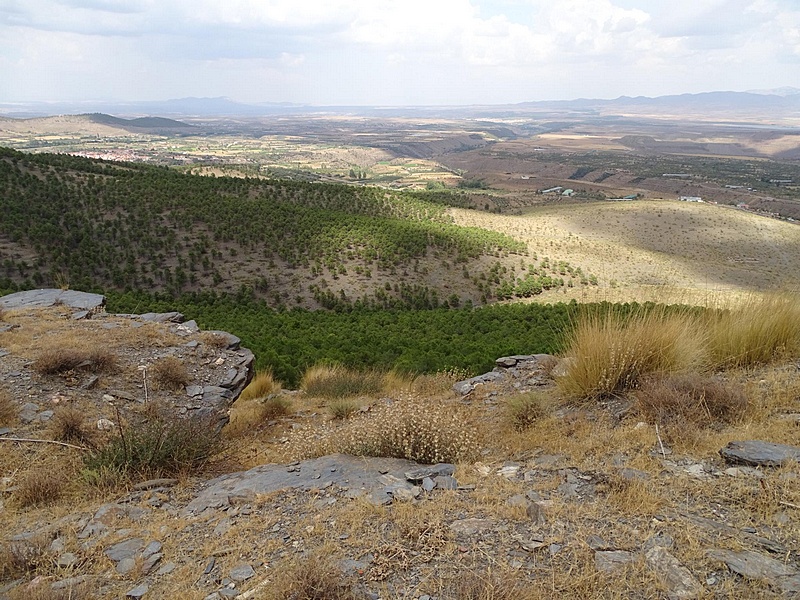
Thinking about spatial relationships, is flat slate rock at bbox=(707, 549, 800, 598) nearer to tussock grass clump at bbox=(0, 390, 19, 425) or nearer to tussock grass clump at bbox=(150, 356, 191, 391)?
tussock grass clump at bbox=(150, 356, 191, 391)

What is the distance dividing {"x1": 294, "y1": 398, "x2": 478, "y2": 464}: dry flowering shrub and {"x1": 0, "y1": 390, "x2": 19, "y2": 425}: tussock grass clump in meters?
3.09

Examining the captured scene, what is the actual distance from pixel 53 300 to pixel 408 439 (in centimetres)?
857

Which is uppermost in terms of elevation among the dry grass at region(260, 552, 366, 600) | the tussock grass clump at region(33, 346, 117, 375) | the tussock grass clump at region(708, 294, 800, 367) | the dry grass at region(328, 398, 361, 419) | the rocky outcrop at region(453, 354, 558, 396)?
the tussock grass clump at region(708, 294, 800, 367)

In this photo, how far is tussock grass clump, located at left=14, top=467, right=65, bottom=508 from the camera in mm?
3779

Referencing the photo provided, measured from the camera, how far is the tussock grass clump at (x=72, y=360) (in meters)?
6.00

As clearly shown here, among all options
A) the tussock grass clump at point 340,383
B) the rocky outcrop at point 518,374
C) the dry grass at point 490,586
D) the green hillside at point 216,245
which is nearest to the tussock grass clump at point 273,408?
the tussock grass clump at point 340,383

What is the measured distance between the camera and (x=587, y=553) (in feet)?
8.62

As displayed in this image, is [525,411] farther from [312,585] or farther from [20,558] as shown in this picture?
[20,558]

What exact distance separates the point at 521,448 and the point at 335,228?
907 inches

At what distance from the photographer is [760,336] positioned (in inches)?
215

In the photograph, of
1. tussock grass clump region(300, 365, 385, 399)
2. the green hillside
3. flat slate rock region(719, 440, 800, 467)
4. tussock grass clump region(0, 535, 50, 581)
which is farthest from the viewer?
the green hillside

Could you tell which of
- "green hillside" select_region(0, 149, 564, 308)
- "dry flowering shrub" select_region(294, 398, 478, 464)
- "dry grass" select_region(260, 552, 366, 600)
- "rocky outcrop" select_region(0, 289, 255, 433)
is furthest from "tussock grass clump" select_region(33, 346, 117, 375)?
"green hillside" select_region(0, 149, 564, 308)

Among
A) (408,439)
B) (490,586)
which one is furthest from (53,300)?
(490,586)

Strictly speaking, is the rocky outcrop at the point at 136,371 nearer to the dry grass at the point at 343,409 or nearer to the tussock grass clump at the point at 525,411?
the dry grass at the point at 343,409
